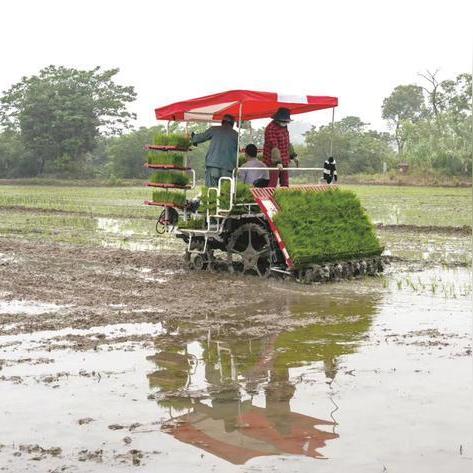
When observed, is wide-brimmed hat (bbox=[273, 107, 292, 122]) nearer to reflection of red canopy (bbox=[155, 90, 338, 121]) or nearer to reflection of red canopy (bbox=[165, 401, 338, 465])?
reflection of red canopy (bbox=[155, 90, 338, 121])

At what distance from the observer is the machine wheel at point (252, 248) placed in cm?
1195

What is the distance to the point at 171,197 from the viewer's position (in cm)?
1292

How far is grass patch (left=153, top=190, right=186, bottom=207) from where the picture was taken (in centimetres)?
1286

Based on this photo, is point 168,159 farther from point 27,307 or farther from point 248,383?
point 248,383

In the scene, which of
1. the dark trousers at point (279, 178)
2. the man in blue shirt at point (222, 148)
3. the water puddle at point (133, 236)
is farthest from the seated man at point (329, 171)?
the water puddle at point (133, 236)

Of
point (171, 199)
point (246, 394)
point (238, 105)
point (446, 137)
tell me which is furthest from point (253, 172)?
point (446, 137)

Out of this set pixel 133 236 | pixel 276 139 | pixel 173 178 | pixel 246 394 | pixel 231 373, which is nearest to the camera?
pixel 246 394

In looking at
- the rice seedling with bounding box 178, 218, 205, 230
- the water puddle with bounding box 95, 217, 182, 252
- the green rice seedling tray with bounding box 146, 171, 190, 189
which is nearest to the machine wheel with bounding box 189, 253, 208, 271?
the rice seedling with bounding box 178, 218, 205, 230

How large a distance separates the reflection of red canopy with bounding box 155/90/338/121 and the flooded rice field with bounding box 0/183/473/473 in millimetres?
2296

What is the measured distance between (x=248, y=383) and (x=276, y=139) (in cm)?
634

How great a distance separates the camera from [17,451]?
4.98 m

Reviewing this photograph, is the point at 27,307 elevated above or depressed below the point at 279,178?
below

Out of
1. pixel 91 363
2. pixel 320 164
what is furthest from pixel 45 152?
pixel 91 363

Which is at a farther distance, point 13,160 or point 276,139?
point 13,160
